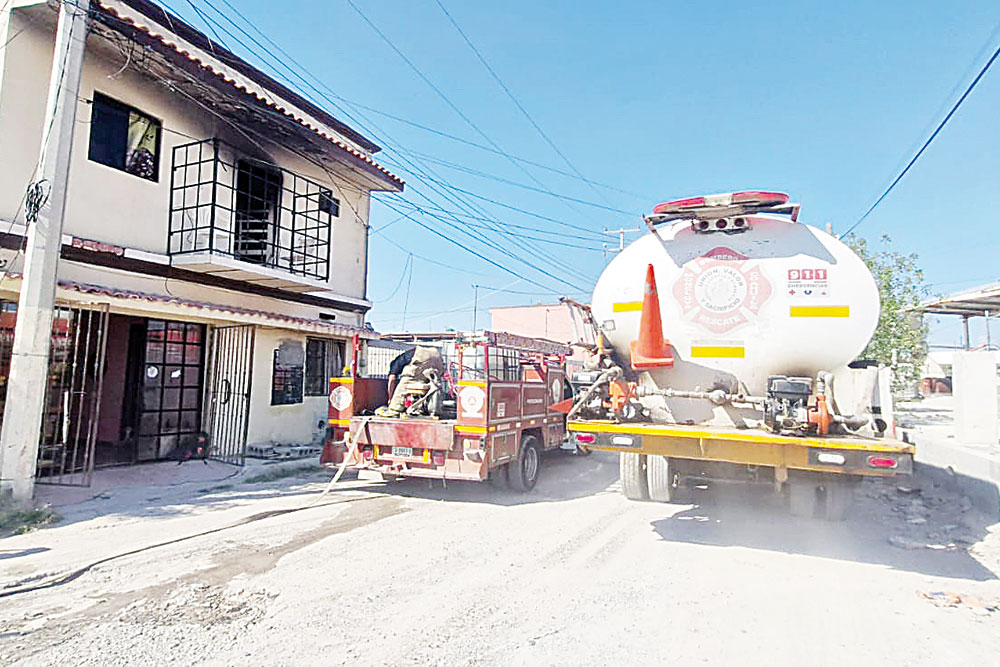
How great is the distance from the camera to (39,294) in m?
7.01

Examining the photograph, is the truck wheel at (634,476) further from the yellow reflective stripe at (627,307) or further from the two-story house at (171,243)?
the two-story house at (171,243)

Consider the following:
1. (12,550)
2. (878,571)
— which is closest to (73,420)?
(12,550)

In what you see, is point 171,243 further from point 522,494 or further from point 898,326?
point 898,326

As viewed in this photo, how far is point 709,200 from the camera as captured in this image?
6270 millimetres

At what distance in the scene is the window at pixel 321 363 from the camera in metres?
13.2

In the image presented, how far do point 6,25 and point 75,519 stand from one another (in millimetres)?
6723

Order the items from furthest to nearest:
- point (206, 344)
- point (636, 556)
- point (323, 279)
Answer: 1. point (323, 279)
2. point (206, 344)
3. point (636, 556)

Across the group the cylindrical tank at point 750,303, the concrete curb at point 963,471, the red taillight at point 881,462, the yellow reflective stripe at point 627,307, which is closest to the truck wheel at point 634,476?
the cylindrical tank at point 750,303

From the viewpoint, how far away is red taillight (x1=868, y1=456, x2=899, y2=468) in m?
4.88

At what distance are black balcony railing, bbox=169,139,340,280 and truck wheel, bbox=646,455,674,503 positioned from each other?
7.73 m

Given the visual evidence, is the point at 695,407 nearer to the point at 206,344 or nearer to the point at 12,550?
the point at 12,550

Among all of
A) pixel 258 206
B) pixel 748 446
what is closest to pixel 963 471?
pixel 748 446

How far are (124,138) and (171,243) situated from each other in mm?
1805

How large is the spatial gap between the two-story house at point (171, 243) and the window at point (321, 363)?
0.04 m
